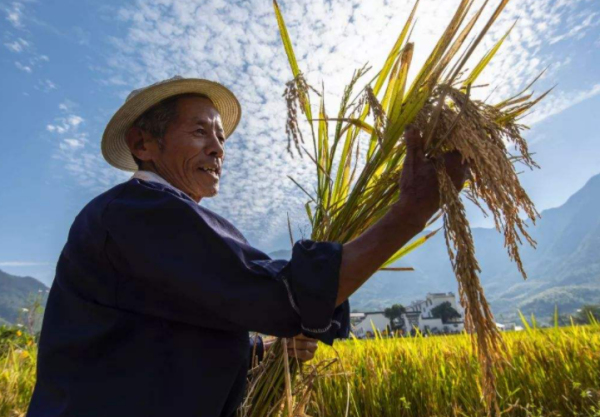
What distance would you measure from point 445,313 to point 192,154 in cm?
8352

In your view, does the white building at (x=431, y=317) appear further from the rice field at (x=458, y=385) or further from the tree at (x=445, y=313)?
the rice field at (x=458, y=385)

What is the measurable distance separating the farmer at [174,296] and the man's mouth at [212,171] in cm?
42

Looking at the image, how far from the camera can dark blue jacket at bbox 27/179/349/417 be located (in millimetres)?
1034

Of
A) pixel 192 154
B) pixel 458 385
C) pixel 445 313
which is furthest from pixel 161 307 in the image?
pixel 445 313

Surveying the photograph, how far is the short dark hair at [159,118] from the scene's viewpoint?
173cm

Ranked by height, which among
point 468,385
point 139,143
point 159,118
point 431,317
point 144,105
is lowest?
point 468,385

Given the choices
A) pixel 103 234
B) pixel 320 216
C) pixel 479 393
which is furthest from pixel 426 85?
pixel 479 393

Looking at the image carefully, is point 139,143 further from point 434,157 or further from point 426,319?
point 426,319

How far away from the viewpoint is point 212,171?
1.72 metres

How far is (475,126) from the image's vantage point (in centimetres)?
108

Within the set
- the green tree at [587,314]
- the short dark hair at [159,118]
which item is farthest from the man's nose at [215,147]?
the green tree at [587,314]

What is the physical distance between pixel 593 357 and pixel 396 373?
141cm

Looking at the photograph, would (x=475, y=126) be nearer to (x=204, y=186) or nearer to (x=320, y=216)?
(x=320, y=216)

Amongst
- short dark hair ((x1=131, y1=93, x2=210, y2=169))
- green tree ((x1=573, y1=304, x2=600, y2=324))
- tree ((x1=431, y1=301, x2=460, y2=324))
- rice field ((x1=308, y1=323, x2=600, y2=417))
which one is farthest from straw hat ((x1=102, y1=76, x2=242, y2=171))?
tree ((x1=431, y1=301, x2=460, y2=324))
